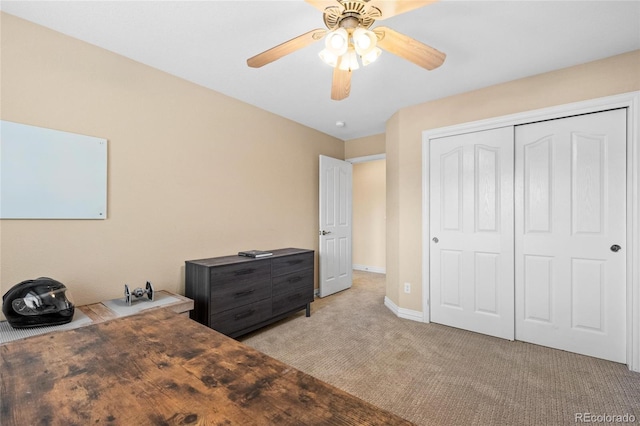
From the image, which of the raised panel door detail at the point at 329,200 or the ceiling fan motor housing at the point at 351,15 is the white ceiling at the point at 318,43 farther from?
the raised panel door detail at the point at 329,200

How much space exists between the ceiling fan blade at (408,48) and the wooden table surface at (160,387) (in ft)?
5.18

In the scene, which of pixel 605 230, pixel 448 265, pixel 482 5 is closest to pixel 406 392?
pixel 448 265

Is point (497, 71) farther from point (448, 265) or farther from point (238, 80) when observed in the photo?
point (238, 80)

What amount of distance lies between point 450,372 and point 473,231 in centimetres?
141

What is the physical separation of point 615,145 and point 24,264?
14.6 feet

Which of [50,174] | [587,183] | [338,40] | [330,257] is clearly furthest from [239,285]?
[587,183]

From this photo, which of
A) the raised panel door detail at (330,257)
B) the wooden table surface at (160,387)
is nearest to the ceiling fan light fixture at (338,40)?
the wooden table surface at (160,387)

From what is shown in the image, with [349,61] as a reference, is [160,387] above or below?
below

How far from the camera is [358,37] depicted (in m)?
1.38

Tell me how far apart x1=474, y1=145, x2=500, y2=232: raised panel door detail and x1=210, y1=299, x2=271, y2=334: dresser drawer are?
2318mm

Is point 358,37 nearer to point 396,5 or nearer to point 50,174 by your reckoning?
point 396,5

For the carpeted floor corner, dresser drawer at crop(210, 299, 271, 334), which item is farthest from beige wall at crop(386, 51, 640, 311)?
dresser drawer at crop(210, 299, 271, 334)

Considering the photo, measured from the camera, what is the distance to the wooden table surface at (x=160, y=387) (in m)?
0.67

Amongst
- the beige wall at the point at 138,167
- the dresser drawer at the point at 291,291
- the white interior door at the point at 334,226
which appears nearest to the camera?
the beige wall at the point at 138,167
